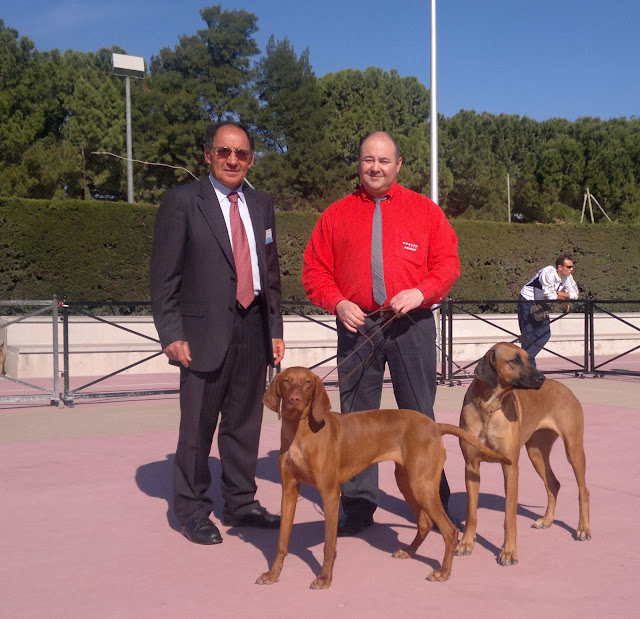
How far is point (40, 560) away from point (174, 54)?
35577 mm

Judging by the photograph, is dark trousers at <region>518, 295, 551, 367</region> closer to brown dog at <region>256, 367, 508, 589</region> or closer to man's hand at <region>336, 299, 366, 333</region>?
man's hand at <region>336, 299, 366, 333</region>

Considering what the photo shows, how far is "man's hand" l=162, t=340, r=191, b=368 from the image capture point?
159 inches

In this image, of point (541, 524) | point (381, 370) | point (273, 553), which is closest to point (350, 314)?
point (381, 370)

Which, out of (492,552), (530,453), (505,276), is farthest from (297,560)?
(505,276)

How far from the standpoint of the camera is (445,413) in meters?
8.56

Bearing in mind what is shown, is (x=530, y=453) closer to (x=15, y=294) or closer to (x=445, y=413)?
(x=445, y=413)

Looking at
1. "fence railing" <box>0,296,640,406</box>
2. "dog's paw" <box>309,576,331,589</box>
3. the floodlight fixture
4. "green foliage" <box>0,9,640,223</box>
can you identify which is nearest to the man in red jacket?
"dog's paw" <box>309,576,331,589</box>

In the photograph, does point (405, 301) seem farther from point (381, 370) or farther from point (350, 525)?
point (350, 525)

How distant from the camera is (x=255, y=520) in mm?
4414

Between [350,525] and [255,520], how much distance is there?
0.56 meters

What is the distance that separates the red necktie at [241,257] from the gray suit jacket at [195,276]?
57 mm

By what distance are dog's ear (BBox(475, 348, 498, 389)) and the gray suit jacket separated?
1.34m

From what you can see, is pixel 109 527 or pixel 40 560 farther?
pixel 109 527

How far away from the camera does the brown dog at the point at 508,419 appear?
3734 millimetres
